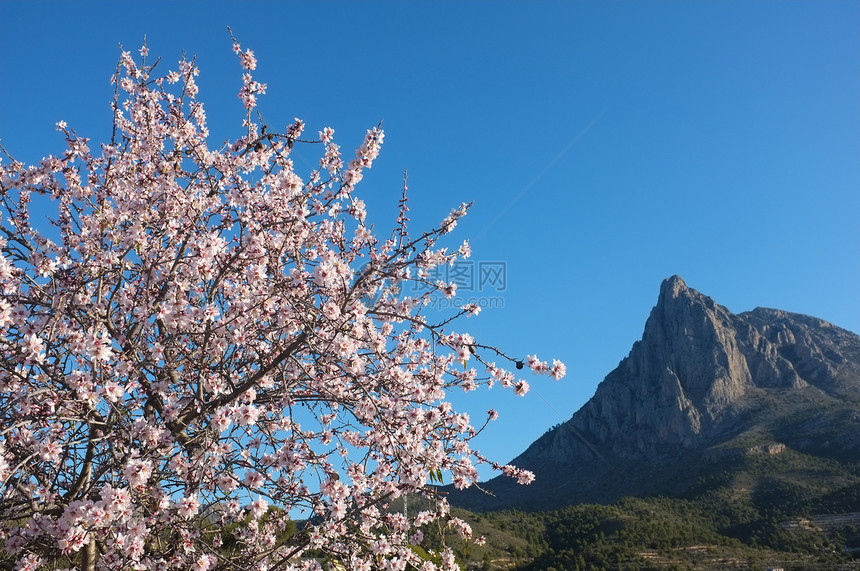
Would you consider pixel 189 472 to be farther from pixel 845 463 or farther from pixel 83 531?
pixel 845 463

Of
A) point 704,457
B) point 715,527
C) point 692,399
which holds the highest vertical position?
point 692,399

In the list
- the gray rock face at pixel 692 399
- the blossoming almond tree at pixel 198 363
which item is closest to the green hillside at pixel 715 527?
the gray rock face at pixel 692 399

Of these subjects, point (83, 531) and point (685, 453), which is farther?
point (685, 453)

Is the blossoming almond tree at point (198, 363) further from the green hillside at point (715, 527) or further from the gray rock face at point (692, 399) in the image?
the gray rock face at point (692, 399)

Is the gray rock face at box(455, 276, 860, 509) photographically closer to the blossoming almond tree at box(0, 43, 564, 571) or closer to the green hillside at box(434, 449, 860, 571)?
the green hillside at box(434, 449, 860, 571)

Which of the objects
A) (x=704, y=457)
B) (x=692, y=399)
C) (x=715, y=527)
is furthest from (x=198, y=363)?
(x=692, y=399)

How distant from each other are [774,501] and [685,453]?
3303 centimetres

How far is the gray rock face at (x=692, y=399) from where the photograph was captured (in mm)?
88000

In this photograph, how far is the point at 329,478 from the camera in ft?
17.4

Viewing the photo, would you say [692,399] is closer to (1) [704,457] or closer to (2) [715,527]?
(1) [704,457]

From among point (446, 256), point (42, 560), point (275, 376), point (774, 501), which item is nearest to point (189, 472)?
point (275, 376)

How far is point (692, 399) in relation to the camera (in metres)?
108

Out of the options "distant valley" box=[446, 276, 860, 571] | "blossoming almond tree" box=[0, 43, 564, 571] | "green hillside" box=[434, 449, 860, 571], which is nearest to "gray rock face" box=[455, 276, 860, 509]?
"distant valley" box=[446, 276, 860, 571]

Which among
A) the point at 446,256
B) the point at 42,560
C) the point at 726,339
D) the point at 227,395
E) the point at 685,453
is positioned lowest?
the point at 42,560
